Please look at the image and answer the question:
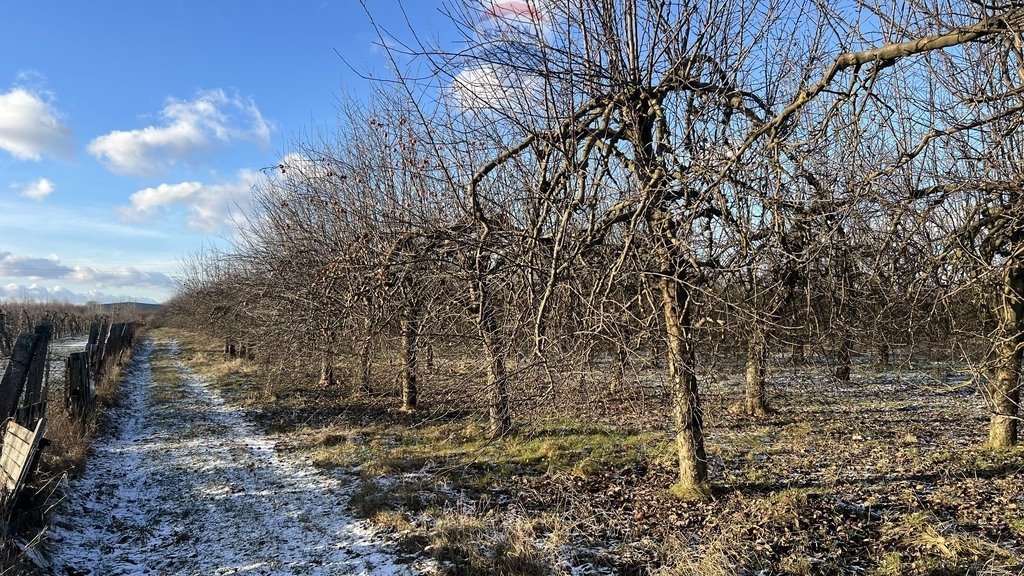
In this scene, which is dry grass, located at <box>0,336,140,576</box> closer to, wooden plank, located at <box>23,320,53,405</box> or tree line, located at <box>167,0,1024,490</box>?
wooden plank, located at <box>23,320,53,405</box>

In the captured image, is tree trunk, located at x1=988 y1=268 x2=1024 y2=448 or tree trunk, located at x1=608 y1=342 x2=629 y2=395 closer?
tree trunk, located at x1=608 y1=342 x2=629 y2=395

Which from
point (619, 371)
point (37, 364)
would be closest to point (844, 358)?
point (619, 371)

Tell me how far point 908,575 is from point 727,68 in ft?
12.0

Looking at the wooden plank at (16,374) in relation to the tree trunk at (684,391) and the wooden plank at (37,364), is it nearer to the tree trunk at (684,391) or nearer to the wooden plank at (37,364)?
the wooden plank at (37,364)

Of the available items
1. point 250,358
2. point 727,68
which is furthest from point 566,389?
point 250,358

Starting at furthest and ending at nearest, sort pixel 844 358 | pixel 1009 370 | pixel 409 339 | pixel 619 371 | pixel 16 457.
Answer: pixel 409 339
pixel 1009 370
pixel 16 457
pixel 844 358
pixel 619 371

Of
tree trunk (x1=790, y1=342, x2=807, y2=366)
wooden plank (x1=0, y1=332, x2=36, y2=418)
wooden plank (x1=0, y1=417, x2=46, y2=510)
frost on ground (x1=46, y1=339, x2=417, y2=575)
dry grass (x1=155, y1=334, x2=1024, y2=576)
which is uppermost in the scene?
tree trunk (x1=790, y1=342, x2=807, y2=366)

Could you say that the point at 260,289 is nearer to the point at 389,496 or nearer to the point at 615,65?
the point at 389,496

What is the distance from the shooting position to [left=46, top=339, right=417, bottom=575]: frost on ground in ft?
14.1

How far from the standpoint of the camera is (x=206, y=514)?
5.38 meters

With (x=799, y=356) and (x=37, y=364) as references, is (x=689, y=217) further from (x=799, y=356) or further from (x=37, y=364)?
(x=37, y=364)

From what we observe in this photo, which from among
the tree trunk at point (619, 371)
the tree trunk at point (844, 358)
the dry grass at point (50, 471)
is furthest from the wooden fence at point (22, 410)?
the tree trunk at point (844, 358)

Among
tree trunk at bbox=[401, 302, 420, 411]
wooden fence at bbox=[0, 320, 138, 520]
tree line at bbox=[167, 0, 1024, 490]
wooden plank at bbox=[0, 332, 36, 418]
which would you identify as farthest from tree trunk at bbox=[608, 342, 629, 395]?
wooden plank at bbox=[0, 332, 36, 418]

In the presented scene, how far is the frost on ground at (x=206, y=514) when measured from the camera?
4305 mm
